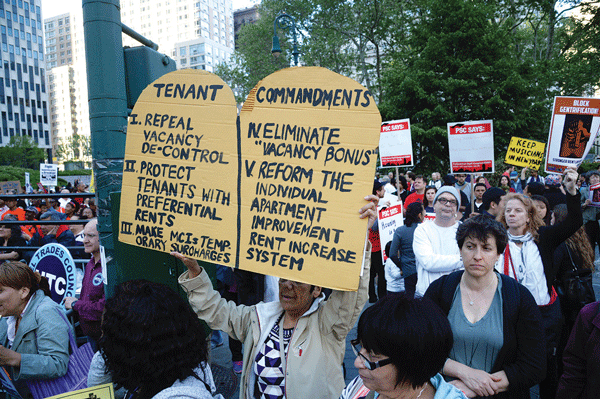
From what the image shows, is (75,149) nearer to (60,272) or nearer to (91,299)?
(60,272)

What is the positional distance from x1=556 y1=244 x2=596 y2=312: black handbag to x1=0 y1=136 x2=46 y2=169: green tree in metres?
63.8

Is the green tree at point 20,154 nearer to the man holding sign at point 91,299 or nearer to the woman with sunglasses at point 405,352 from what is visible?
the man holding sign at point 91,299

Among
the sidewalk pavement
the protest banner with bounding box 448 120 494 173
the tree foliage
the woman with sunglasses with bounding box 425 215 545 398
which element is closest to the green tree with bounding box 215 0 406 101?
the tree foliage

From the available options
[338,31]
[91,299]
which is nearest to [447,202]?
[91,299]

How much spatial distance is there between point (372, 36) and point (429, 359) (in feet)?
90.5

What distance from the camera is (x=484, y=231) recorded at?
2.54 meters

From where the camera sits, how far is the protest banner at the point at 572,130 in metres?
4.29

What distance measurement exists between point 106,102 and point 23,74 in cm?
9722

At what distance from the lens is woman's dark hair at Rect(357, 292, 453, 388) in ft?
5.41

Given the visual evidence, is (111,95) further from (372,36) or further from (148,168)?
(372,36)

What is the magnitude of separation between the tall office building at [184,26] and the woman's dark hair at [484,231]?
5117 inches

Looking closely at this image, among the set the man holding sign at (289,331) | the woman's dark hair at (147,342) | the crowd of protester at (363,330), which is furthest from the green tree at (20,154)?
the woman's dark hair at (147,342)

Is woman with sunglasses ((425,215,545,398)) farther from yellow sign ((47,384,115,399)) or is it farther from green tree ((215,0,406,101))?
green tree ((215,0,406,101))

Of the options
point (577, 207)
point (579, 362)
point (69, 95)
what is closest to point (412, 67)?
point (577, 207)
